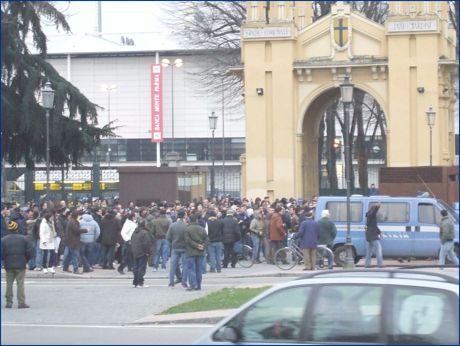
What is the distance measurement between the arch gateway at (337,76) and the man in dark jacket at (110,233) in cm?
1380

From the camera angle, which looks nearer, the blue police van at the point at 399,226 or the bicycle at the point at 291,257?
the blue police van at the point at 399,226

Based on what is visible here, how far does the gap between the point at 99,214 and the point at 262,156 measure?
1315 cm

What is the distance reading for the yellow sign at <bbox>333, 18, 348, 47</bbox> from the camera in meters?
41.5

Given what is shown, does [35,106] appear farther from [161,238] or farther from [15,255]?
[15,255]

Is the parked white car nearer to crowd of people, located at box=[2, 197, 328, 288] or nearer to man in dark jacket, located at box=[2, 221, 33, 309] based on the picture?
man in dark jacket, located at box=[2, 221, 33, 309]

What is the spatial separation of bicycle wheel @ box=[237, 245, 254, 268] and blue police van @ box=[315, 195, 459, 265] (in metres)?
2.93

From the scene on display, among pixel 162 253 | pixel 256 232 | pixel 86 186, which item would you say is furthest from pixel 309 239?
pixel 86 186

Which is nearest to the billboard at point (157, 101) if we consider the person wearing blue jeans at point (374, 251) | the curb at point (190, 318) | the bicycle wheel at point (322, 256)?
the bicycle wheel at point (322, 256)

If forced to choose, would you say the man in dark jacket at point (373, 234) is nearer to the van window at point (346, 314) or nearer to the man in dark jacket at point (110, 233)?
the man in dark jacket at point (110, 233)

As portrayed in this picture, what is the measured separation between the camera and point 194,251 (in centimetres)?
2256

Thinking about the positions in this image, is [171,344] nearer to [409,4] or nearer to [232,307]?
[232,307]

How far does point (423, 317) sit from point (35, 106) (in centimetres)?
3017

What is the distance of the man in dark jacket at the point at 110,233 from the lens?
94.4 ft

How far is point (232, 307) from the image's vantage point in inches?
732
